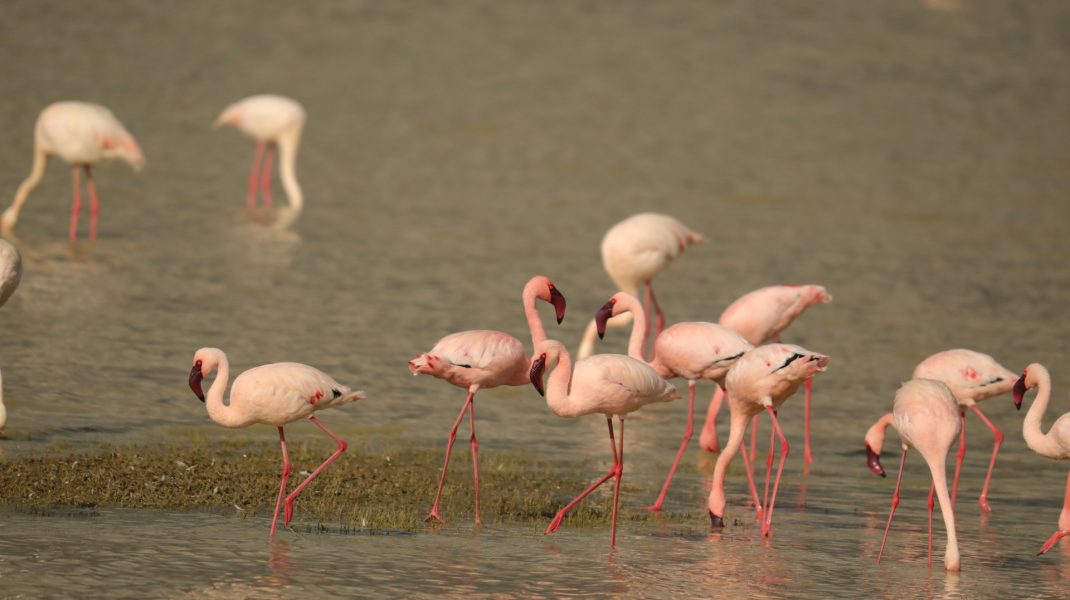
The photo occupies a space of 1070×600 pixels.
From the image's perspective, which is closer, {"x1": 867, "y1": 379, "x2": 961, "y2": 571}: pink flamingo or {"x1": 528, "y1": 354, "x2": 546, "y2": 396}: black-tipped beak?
{"x1": 867, "y1": 379, "x2": 961, "y2": 571}: pink flamingo

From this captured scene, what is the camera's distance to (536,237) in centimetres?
1756

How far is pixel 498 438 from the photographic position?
9.73 meters

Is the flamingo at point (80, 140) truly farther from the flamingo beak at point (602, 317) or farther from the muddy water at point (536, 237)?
the flamingo beak at point (602, 317)

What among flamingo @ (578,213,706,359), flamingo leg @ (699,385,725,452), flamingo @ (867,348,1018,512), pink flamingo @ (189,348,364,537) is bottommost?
pink flamingo @ (189,348,364,537)

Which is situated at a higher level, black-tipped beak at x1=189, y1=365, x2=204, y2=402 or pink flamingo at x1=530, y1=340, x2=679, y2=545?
pink flamingo at x1=530, y1=340, x2=679, y2=545

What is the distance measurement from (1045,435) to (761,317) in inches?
89.0

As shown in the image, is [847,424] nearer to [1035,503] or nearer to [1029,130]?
[1035,503]

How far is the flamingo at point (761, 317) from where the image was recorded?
985 centimetres

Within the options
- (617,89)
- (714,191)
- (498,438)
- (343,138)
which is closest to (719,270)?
(714,191)

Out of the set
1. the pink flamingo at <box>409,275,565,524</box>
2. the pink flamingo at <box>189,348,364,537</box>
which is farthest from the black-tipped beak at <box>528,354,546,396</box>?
the pink flamingo at <box>189,348,364,537</box>

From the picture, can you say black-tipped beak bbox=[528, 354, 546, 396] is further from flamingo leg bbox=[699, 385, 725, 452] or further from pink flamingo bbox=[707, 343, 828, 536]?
flamingo leg bbox=[699, 385, 725, 452]

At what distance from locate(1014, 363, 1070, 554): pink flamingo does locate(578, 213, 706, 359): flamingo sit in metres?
4.07

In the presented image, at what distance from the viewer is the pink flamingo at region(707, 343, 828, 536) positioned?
7789mm

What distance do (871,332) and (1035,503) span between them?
16.5 feet
